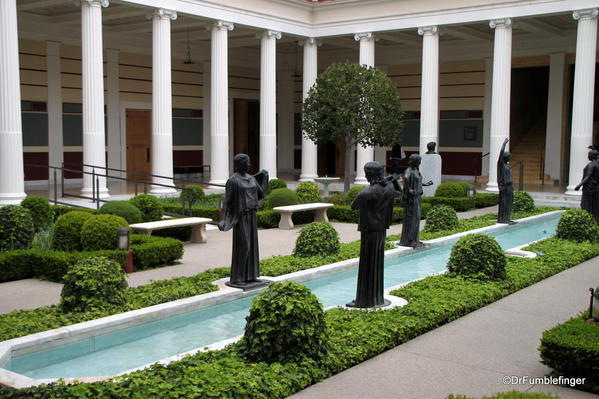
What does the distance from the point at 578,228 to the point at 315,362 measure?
29.3 feet

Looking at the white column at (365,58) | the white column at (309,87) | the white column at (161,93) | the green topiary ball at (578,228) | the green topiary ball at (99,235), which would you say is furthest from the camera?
the white column at (309,87)

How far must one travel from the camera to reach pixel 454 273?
31.8 feet

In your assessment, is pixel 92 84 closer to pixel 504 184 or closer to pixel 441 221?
pixel 441 221

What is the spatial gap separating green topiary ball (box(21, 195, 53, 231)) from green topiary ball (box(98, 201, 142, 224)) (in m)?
1.22

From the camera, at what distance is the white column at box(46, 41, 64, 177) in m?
23.9

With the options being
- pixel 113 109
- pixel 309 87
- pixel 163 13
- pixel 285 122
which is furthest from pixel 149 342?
pixel 285 122

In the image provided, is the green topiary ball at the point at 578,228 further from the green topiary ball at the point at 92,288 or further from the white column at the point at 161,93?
the white column at the point at 161,93

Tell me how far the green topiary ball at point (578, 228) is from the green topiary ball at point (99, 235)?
8.34m

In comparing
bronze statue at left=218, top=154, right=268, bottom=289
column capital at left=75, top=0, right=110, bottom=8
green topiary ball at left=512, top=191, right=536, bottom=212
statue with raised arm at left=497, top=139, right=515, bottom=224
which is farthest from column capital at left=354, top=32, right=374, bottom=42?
bronze statue at left=218, top=154, right=268, bottom=289

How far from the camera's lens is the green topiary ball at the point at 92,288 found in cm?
739

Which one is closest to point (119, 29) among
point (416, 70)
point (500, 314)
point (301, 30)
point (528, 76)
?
point (301, 30)

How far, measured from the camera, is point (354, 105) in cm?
1939

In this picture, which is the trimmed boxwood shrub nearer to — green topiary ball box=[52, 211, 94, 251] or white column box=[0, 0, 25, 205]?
green topiary ball box=[52, 211, 94, 251]

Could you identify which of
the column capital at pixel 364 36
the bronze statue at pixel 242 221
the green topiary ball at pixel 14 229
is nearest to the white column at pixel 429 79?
the column capital at pixel 364 36
